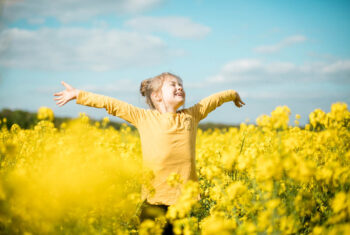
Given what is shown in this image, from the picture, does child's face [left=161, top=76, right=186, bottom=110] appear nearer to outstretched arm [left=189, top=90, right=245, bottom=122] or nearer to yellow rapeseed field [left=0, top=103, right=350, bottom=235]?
outstretched arm [left=189, top=90, right=245, bottom=122]

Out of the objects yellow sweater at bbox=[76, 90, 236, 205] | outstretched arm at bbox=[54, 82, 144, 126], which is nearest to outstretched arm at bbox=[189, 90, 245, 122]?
yellow sweater at bbox=[76, 90, 236, 205]

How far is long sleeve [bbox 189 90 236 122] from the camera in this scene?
9.57 feet

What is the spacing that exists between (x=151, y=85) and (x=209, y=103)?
0.64 metres

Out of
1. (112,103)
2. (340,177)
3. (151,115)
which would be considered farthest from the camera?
(151,115)

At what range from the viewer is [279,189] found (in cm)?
204

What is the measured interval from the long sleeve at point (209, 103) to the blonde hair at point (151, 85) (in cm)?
35

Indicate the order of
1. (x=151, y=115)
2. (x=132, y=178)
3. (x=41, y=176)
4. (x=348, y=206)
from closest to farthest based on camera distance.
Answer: (x=348, y=206)
(x=41, y=176)
(x=132, y=178)
(x=151, y=115)

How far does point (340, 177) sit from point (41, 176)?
208 cm

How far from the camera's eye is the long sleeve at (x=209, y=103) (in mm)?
2918

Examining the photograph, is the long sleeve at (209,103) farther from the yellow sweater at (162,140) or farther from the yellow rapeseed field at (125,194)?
the yellow rapeseed field at (125,194)

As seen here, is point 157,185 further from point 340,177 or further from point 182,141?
point 340,177

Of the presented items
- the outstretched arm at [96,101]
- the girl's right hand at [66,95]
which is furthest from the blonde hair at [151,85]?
the girl's right hand at [66,95]

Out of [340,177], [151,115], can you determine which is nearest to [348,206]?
[340,177]

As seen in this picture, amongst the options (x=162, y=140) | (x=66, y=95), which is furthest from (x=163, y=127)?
(x=66, y=95)
